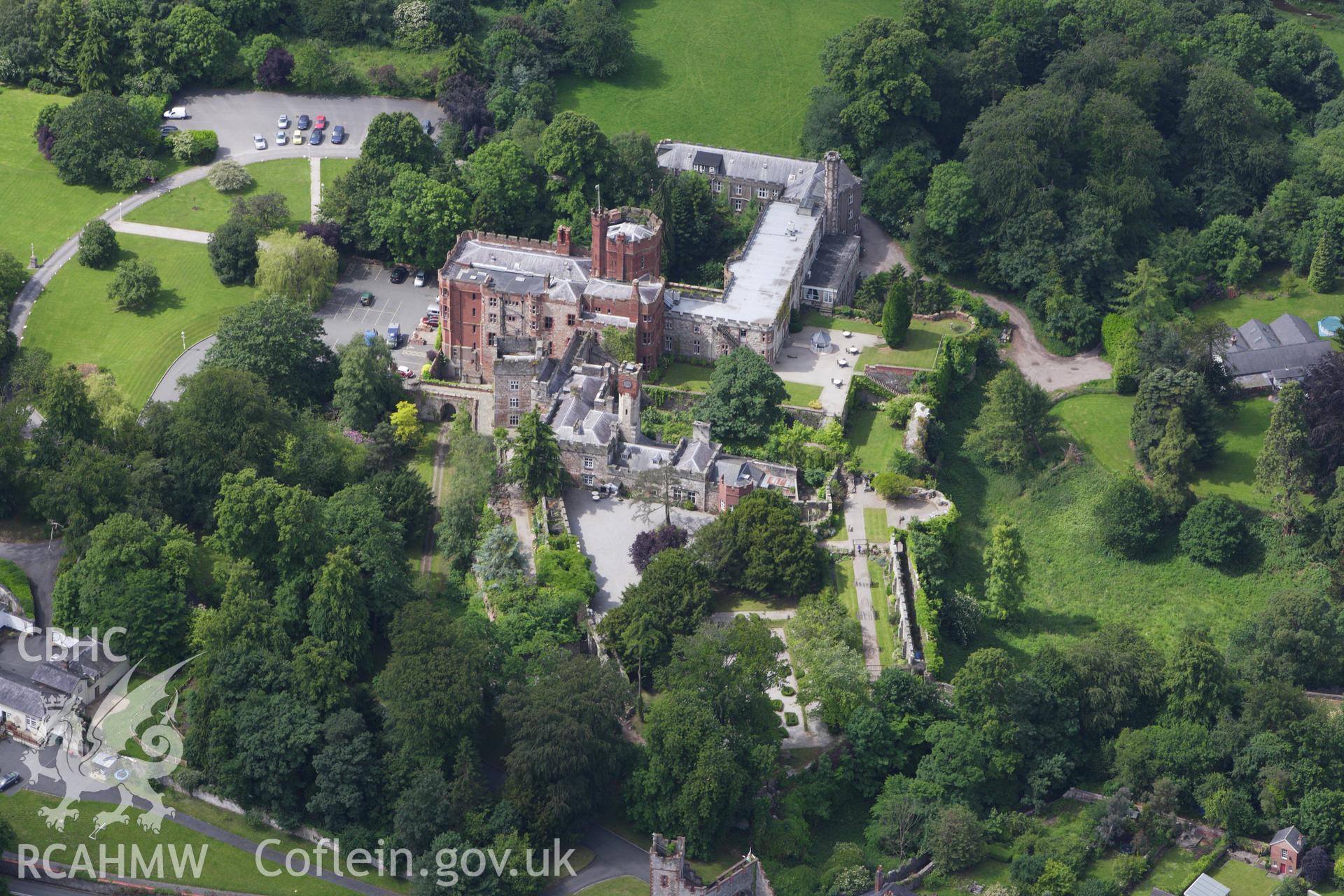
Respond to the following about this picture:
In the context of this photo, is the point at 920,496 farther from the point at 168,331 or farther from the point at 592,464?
the point at 168,331

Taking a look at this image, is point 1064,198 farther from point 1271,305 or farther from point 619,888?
point 619,888

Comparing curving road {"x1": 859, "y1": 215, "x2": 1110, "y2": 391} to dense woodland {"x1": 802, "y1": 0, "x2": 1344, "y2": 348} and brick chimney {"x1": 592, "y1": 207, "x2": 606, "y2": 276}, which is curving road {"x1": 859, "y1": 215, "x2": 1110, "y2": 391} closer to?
dense woodland {"x1": 802, "y1": 0, "x2": 1344, "y2": 348}

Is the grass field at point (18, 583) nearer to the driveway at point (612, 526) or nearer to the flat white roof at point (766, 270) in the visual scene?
the driveway at point (612, 526)

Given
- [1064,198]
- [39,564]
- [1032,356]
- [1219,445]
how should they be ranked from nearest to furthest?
[39,564]
[1219,445]
[1032,356]
[1064,198]

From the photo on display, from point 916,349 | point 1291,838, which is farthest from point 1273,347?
point 1291,838

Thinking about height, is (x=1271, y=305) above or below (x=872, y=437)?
above

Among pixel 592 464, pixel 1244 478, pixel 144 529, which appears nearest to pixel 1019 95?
pixel 1244 478
